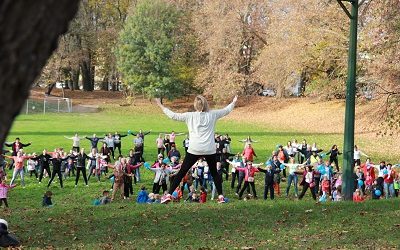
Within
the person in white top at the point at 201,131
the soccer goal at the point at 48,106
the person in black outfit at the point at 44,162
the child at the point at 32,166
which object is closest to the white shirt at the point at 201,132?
the person in white top at the point at 201,131

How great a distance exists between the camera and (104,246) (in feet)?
30.9

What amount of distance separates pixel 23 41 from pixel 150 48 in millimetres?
61019

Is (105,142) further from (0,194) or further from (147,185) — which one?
(0,194)

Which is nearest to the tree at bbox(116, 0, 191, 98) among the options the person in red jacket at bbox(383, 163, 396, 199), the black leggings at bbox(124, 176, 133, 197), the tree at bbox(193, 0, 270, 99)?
the tree at bbox(193, 0, 270, 99)

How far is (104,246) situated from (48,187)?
12.6 metres

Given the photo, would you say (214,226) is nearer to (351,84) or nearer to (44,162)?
(351,84)

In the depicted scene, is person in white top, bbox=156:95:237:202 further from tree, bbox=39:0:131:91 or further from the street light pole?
tree, bbox=39:0:131:91

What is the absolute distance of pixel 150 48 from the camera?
62.4 meters

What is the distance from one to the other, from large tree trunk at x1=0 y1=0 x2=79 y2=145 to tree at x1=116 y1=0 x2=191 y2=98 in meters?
60.1

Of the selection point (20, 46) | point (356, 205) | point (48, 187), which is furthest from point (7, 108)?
point (48, 187)

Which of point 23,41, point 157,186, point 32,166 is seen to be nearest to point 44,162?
point 32,166

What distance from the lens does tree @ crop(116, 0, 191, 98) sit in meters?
62.5

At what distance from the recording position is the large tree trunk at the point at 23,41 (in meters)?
1.97

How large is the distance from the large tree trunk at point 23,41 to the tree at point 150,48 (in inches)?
2365
